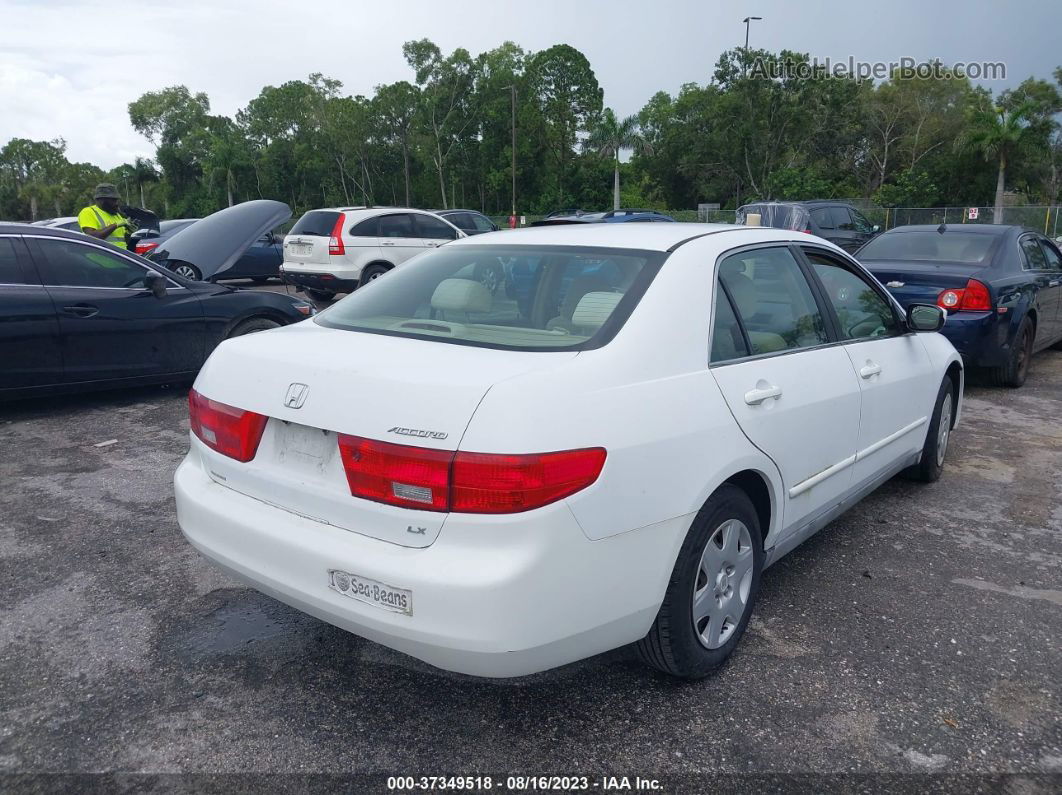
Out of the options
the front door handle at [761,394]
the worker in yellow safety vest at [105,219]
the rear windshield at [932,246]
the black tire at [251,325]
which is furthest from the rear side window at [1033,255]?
the worker in yellow safety vest at [105,219]

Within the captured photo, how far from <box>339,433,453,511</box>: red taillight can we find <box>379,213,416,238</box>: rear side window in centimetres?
1195

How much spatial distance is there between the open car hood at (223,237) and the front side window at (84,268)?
52cm

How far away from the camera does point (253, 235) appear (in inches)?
289

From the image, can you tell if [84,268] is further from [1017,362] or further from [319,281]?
[1017,362]

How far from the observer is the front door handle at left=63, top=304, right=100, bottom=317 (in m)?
6.41

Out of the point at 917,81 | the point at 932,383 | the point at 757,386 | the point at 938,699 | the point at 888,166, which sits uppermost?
the point at 917,81

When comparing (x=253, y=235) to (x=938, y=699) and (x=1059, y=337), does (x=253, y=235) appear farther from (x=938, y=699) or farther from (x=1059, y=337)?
(x=1059, y=337)

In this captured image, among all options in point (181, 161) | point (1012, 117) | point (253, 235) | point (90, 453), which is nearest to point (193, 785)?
point (90, 453)

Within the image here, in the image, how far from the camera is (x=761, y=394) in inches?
115

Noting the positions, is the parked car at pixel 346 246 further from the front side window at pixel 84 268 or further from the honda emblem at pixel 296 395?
the honda emblem at pixel 296 395

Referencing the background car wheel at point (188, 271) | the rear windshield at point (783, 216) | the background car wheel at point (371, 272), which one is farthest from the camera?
the rear windshield at point (783, 216)

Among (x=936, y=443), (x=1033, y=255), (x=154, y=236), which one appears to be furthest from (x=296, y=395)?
(x=154, y=236)

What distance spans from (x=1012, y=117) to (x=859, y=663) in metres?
53.0

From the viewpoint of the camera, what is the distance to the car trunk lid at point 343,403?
89.7 inches
